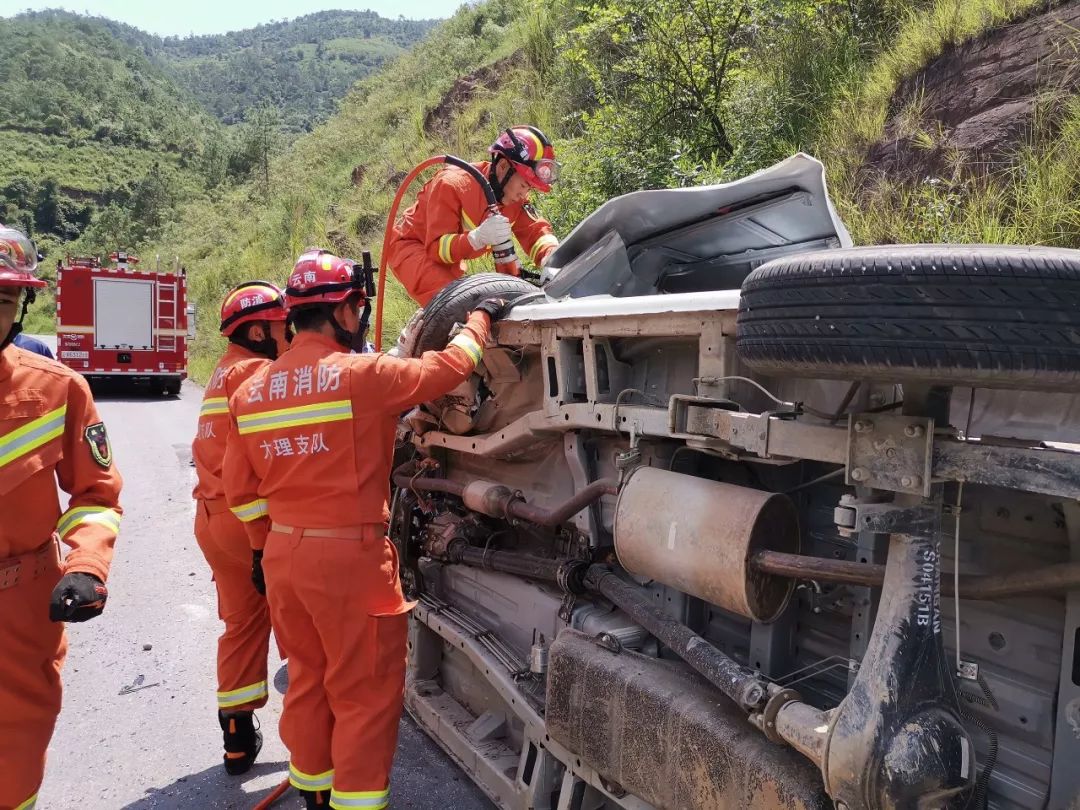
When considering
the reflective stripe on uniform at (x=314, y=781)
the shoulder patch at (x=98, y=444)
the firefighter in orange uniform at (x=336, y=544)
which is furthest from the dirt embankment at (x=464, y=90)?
the reflective stripe on uniform at (x=314, y=781)

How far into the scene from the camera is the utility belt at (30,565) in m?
2.47

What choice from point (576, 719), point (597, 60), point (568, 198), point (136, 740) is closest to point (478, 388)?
point (576, 719)

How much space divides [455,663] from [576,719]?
1.29m

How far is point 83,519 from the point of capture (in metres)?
2.61

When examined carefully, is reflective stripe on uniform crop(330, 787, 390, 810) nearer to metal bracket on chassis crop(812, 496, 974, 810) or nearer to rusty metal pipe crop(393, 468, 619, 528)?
rusty metal pipe crop(393, 468, 619, 528)

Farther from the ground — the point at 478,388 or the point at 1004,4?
the point at 1004,4

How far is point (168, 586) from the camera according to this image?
5.57m

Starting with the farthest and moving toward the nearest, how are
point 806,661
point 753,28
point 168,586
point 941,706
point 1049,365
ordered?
point 753,28
point 168,586
point 806,661
point 941,706
point 1049,365

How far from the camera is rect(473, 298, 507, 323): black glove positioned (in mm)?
3088

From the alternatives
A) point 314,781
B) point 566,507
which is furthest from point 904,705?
point 314,781

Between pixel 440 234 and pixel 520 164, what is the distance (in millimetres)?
514

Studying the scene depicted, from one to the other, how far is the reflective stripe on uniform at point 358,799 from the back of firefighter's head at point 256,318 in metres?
1.99

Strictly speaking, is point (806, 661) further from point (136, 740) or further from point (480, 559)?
point (136, 740)

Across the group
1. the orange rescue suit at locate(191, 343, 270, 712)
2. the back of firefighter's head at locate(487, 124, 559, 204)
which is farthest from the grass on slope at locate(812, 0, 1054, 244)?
the orange rescue suit at locate(191, 343, 270, 712)
